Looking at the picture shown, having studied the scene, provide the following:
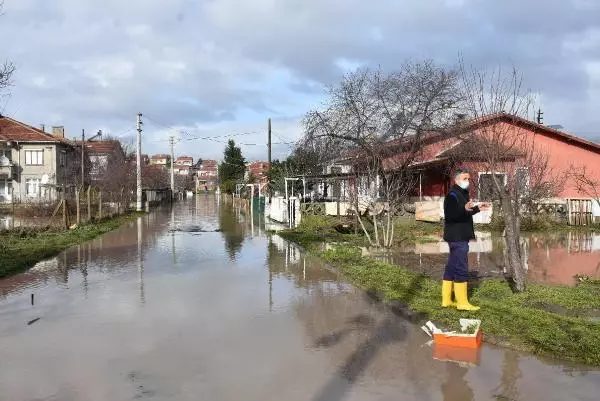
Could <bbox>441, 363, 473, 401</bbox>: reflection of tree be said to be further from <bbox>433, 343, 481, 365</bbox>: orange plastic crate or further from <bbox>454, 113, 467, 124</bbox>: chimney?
<bbox>454, 113, 467, 124</bbox>: chimney

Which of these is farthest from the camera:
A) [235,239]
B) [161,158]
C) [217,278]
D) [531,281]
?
[161,158]

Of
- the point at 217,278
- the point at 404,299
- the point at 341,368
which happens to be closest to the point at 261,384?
the point at 341,368

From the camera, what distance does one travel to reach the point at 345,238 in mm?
17891

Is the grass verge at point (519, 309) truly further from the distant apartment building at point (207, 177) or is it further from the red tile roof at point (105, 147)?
the distant apartment building at point (207, 177)

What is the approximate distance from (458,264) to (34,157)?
53502mm

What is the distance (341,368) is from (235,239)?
562 inches

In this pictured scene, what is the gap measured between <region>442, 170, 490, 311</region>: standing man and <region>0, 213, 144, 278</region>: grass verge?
878 centimetres

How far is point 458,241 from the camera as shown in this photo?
7457mm

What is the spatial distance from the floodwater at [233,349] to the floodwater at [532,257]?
2835 millimetres

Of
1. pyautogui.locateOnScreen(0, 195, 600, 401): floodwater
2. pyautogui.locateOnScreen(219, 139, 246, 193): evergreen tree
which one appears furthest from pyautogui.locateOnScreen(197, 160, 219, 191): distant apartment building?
pyautogui.locateOnScreen(0, 195, 600, 401): floodwater

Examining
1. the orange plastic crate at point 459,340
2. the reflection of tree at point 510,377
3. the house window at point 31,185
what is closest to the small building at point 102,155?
the house window at point 31,185

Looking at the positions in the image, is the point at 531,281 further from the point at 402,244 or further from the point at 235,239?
the point at 235,239

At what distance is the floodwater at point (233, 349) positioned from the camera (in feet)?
15.9

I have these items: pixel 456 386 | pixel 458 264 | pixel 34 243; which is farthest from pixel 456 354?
pixel 34 243
